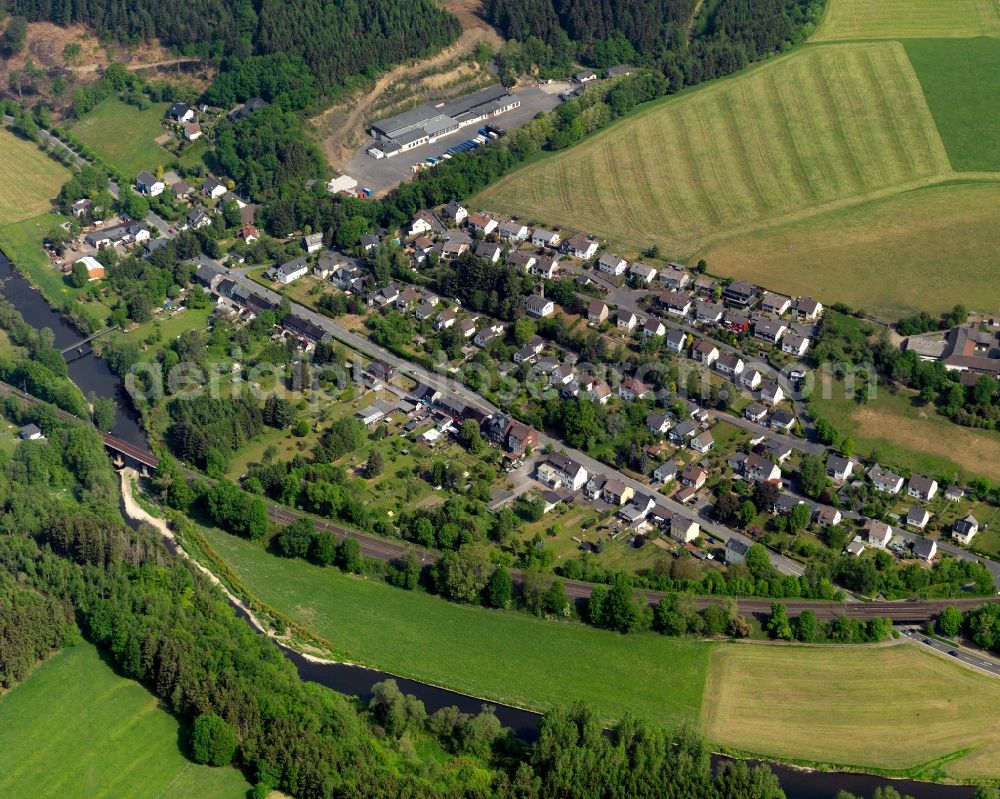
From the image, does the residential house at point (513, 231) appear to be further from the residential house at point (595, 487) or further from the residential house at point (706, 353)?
the residential house at point (595, 487)

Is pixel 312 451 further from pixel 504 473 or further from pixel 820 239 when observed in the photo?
pixel 820 239

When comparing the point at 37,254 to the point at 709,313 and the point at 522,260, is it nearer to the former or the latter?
the point at 522,260

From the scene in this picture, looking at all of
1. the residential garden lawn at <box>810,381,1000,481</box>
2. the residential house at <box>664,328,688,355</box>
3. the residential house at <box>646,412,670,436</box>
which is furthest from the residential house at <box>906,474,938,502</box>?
the residential house at <box>664,328,688,355</box>

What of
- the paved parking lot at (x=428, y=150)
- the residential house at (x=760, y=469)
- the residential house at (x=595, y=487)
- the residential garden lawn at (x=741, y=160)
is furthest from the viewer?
the paved parking lot at (x=428, y=150)

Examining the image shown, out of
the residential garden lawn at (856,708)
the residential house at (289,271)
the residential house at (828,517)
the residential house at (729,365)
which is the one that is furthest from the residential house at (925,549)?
the residential house at (289,271)

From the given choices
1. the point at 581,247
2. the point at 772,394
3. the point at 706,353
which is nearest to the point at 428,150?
the point at 581,247
